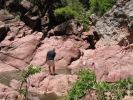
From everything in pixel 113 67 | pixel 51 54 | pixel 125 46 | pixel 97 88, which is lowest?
pixel 125 46

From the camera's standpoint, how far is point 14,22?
2352 cm

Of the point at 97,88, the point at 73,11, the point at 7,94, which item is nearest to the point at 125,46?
the point at 73,11

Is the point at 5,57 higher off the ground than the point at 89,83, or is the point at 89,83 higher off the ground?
the point at 89,83

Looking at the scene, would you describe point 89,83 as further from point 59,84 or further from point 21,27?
point 21,27

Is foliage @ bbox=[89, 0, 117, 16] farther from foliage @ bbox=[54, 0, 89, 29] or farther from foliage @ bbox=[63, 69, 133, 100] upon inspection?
foliage @ bbox=[63, 69, 133, 100]

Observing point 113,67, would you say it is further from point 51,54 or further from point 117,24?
point 117,24

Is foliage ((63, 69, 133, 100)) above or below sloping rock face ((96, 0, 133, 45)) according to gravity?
above

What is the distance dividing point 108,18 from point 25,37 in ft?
20.5

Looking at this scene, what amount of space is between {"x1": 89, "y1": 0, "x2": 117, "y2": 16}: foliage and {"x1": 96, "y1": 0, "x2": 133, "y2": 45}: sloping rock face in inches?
84.7

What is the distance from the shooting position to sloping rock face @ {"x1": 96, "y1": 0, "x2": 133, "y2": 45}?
68.0ft

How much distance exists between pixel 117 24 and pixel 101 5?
3.44m

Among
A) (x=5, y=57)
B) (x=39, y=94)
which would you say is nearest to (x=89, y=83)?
(x=39, y=94)

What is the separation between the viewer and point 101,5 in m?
24.5

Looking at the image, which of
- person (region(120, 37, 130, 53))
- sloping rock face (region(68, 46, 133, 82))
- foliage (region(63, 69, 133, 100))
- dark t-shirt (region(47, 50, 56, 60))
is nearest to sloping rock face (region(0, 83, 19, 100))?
foliage (region(63, 69, 133, 100))
